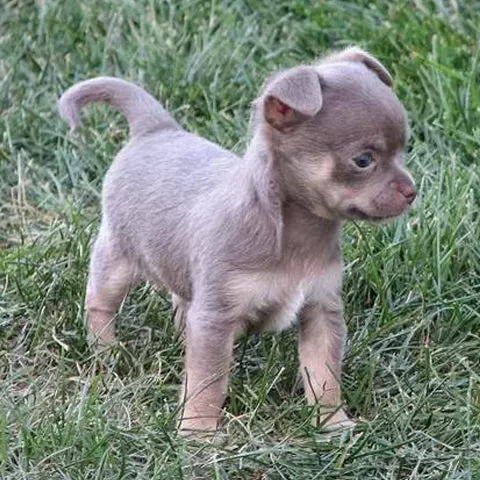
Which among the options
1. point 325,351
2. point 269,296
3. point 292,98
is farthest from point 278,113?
point 325,351

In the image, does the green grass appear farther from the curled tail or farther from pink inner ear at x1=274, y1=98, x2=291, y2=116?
pink inner ear at x1=274, y1=98, x2=291, y2=116

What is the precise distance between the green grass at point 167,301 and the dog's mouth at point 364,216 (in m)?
0.67

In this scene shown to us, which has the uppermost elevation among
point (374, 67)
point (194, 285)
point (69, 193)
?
point (374, 67)

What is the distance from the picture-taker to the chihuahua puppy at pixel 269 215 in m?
4.46

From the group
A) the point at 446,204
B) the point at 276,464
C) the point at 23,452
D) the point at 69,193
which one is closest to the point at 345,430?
the point at 276,464

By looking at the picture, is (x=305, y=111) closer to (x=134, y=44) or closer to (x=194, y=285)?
(x=194, y=285)

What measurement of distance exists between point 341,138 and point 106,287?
1.30m

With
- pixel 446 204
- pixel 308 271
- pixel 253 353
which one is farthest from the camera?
pixel 446 204

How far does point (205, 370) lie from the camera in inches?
187

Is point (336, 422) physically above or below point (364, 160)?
below

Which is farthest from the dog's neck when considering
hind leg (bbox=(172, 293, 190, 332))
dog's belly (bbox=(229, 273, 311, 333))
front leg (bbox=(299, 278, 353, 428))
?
hind leg (bbox=(172, 293, 190, 332))

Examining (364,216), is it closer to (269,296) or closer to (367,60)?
(269,296)

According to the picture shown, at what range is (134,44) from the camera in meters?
7.44

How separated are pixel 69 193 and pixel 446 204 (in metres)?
1.80
